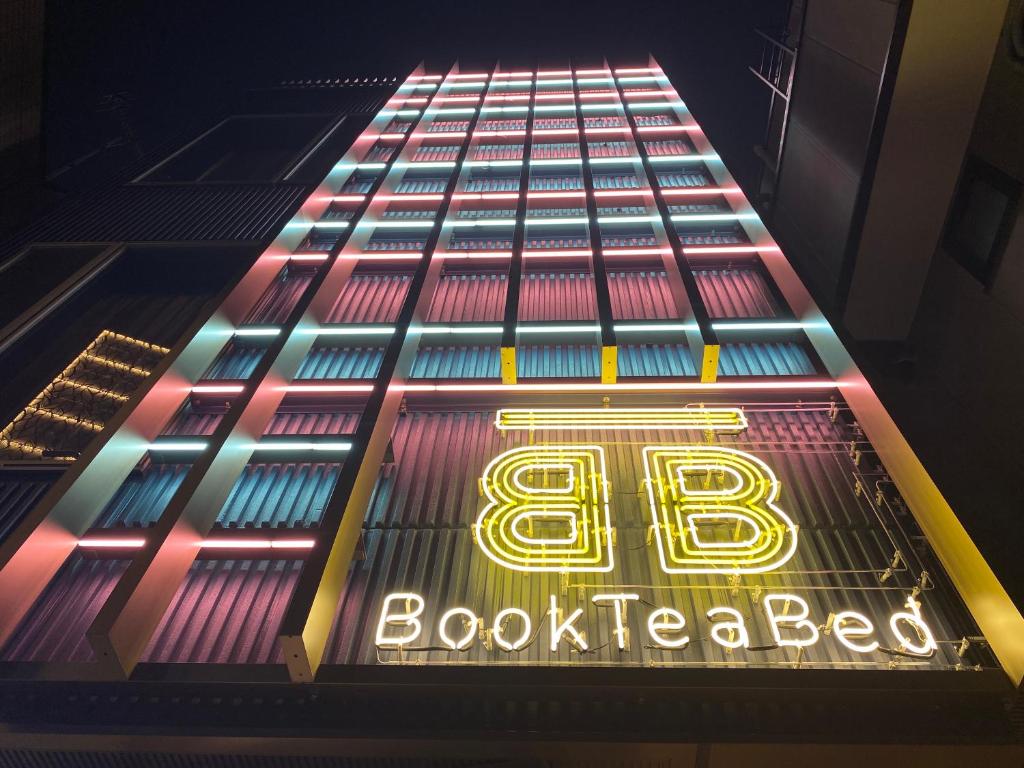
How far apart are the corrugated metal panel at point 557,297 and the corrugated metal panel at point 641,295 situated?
390 mm

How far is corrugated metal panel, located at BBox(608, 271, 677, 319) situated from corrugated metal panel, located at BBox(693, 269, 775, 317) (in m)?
0.57

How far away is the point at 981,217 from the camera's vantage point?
9.52 metres

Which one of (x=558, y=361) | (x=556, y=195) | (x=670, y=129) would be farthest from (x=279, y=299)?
(x=670, y=129)

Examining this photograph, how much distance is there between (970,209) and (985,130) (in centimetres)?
117

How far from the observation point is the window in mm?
8914

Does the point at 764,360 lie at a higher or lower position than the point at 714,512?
higher

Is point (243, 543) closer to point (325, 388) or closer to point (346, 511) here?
point (346, 511)

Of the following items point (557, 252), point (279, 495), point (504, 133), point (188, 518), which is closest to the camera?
point (188, 518)

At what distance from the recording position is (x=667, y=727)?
16.0ft

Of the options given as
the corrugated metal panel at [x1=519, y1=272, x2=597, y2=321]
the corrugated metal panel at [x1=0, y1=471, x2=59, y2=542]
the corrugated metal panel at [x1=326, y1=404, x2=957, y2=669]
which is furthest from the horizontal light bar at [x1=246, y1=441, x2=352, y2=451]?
the corrugated metal panel at [x1=519, y1=272, x2=597, y2=321]

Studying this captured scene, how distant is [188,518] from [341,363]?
3.64m

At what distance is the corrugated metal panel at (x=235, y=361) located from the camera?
9.08m

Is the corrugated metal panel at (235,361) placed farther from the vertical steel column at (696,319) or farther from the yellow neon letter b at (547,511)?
the vertical steel column at (696,319)

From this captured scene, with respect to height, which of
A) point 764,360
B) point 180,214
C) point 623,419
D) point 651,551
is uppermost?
point 180,214
